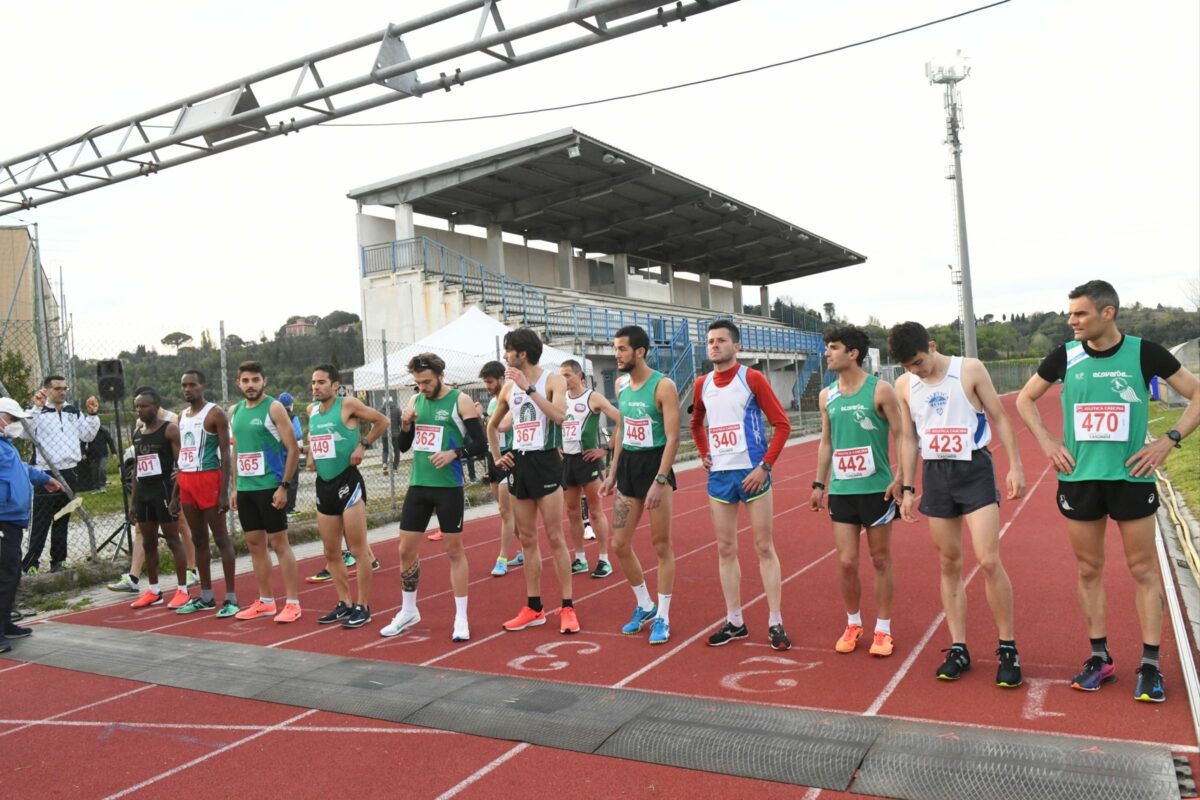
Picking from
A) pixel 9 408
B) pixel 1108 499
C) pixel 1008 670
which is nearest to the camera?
pixel 1108 499

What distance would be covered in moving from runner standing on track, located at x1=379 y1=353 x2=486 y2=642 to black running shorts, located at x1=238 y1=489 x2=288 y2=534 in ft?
4.21

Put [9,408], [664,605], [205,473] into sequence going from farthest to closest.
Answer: [205,473]
[9,408]
[664,605]

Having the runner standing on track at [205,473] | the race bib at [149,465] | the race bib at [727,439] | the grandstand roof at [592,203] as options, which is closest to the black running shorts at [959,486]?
the race bib at [727,439]

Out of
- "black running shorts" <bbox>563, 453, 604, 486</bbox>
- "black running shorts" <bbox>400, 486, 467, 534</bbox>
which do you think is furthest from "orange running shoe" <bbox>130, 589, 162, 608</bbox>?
Result: "black running shorts" <bbox>563, 453, 604, 486</bbox>

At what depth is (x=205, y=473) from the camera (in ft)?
23.5

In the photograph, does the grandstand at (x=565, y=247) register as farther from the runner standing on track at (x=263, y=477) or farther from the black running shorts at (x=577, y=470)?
the runner standing on track at (x=263, y=477)

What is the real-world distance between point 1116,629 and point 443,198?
1028 inches

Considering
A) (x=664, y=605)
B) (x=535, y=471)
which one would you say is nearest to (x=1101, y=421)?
(x=664, y=605)

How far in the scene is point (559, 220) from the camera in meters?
33.7

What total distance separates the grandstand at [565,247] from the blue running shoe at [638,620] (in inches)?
568

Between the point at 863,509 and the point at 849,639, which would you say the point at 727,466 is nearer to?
the point at 863,509

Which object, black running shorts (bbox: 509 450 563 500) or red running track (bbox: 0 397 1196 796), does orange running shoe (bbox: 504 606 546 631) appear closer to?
red running track (bbox: 0 397 1196 796)

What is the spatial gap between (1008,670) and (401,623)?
12.9 feet

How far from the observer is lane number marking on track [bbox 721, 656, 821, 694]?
4652 millimetres
